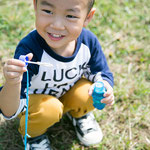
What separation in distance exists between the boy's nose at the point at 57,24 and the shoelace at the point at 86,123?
901mm

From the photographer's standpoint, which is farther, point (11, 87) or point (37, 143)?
point (37, 143)

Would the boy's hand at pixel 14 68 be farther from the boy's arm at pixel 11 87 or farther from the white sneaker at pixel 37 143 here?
the white sneaker at pixel 37 143

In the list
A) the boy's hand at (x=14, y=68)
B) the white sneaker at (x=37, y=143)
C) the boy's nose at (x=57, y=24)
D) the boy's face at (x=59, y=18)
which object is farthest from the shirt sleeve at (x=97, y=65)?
the boy's hand at (x=14, y=68)

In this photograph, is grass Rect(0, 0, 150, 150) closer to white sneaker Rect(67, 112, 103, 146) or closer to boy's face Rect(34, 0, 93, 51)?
white sneaker Rect(67, 112, 103, 146)

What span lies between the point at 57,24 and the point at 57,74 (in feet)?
1.36

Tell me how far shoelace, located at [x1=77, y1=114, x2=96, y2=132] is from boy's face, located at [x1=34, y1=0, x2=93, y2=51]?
0.78 m

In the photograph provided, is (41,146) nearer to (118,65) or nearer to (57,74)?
(57,74)

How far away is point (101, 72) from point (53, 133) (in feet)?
2.09

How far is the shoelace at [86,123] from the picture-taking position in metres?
1.98

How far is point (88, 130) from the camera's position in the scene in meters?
1.98

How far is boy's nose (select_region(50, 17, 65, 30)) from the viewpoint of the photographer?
1.35 meters

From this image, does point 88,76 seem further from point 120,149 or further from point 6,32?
point 6,32

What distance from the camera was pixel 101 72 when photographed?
1842 millimetres

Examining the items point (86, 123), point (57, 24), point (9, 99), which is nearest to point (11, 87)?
point (9, 99)
